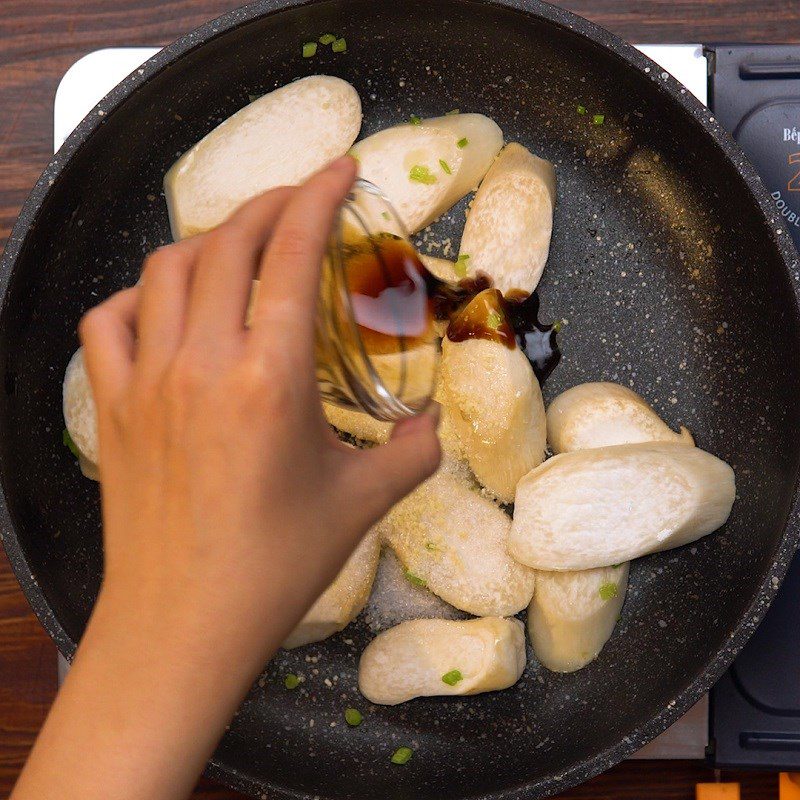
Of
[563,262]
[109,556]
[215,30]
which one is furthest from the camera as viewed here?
[563,262]

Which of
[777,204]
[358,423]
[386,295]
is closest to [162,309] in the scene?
[386,295]

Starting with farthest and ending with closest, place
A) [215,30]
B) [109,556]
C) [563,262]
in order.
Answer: [563,262], [215,30], [109,556]

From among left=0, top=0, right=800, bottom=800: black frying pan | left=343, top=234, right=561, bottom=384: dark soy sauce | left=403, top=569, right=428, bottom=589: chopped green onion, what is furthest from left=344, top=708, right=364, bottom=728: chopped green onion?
left=343, top=234, right=561, bottom=384: dark soy sauce

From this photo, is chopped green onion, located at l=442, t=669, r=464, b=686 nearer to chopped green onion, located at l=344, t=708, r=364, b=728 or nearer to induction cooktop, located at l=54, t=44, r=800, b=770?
chopped green onion, located at l=344, t=708, r=364, b=728

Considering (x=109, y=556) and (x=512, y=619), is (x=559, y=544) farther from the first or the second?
(x=109, y=556)

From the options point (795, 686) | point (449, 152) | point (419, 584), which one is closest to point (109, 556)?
point (419, 584)

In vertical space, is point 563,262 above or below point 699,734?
above
